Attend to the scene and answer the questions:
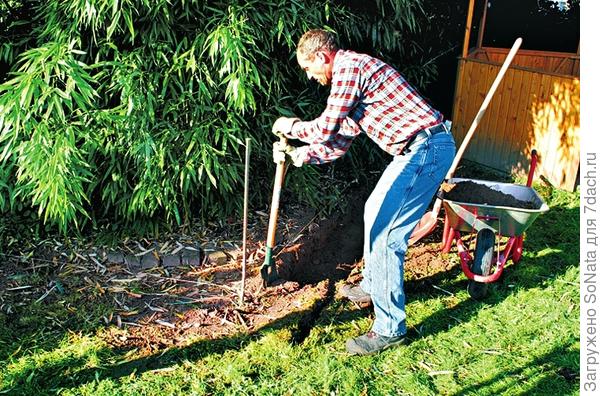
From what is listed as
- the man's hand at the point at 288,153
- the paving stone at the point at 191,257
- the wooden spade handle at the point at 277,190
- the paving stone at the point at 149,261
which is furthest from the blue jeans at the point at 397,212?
the paving stone at the point at 149,261

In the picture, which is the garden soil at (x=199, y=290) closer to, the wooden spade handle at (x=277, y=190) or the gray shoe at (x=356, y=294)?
the gray shoe at (x=356, y=294)

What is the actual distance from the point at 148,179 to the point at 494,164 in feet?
13.6

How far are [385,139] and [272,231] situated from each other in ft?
3.41

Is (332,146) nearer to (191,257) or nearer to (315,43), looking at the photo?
(315,43)

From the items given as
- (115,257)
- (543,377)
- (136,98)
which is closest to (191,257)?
(115,257)

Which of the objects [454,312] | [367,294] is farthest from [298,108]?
[454,312]

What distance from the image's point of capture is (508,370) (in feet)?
10.6

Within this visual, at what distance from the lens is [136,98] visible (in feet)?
12.7

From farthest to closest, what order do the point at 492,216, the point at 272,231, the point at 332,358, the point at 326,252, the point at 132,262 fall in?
the point at 326,252
the point at 132,262
the point at 272,231
the point at 492,216
the point at 332,358

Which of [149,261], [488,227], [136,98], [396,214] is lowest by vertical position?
[149,261]

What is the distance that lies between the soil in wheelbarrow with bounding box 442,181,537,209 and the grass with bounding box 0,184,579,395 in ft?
2.19

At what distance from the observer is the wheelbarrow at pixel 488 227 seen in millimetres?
3564

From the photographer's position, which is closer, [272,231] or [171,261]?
[272,231]

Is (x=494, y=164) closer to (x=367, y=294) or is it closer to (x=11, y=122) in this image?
(x=367, y=294)
